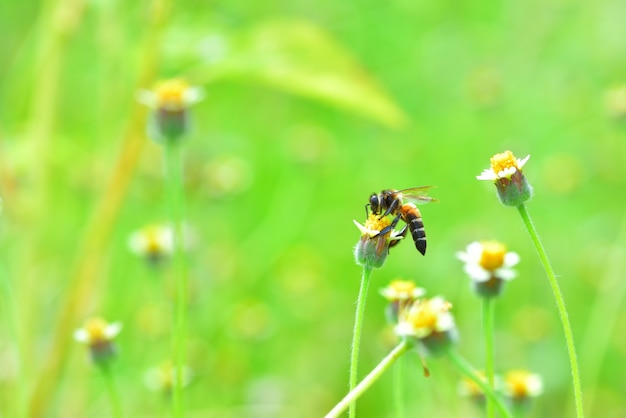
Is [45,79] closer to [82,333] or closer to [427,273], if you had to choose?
[82,333]

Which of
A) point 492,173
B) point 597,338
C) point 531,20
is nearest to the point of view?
point 492,173

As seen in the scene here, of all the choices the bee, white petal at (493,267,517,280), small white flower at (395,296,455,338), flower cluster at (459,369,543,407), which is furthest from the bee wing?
small white flower at (395,296,455,338)

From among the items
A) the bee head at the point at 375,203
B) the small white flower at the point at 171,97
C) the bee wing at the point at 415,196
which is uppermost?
the small white flower at the point at 171,97

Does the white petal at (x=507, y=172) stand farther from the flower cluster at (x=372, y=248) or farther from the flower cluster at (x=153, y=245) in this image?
the flower cluster at (x=153, y=245)

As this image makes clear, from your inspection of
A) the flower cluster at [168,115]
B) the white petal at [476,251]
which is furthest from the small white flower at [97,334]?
the white petal at [476,251]

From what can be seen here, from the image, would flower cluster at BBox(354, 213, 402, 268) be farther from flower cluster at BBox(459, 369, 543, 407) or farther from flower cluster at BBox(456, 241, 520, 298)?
flower cluster at BBox(459, 369, 543, 407)

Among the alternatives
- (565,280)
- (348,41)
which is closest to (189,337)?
(565,280)
